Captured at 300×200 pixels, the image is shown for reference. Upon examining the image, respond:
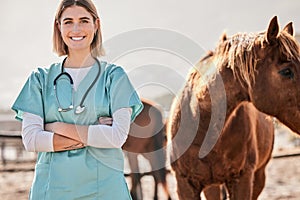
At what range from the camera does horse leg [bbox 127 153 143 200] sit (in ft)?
19.8

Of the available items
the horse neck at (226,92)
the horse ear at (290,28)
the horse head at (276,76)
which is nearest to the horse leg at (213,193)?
the horse neck at (226,92)

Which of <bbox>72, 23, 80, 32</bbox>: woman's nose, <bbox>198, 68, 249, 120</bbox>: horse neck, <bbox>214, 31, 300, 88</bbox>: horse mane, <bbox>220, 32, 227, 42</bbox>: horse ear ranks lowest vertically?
<bbox>198, 68, 249, 120</bbox>: horse neck

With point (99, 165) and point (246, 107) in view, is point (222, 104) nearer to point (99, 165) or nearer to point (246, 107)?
point (246, 107)

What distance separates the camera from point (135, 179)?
6.10 meters

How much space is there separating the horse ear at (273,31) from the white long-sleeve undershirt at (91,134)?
1423 millimetres

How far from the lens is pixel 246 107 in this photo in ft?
11.0

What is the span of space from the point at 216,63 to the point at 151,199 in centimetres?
359

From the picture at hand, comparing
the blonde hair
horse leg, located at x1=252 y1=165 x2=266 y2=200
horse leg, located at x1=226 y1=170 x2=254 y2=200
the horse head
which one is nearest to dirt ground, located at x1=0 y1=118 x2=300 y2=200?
horse leg, located at x1=252 y1=165 x2=266 y2=200

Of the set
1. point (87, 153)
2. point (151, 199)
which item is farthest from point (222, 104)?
point (151, 199)

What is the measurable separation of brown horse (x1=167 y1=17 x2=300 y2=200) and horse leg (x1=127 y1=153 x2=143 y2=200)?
2787mm

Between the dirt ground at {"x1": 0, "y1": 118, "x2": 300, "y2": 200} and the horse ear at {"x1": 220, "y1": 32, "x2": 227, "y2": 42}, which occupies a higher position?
the horse ear at {"x1": 220, "y1": 32, "x2": 227, "y2": 42}

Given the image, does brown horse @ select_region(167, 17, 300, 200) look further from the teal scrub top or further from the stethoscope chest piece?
the stethoscope chest piece

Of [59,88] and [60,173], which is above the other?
[59,88]

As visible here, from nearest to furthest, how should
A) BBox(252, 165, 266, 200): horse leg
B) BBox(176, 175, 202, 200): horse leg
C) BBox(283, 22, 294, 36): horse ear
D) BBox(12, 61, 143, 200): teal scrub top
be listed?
BBox(12, 61, 143, 200): teal scrub top
BBox(283, 22, 294, 36): horse ear
BBox(176, 175, 202, 200): horse leg
BBox(252, 165, 266, 200): horse leg
